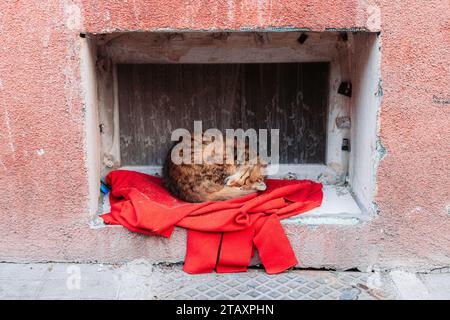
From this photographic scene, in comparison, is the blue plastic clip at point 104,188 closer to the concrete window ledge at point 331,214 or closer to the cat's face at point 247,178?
the concrete window ledge at point 331,214

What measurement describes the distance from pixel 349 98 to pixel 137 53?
Answer: 5.46ft

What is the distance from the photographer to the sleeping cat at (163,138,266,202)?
3457mm

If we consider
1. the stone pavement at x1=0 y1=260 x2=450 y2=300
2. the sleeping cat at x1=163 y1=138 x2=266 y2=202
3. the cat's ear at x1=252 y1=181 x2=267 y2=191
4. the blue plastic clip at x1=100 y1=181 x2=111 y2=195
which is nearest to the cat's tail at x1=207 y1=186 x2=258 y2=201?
the sleeping cat at x1=163 y1=138 x2=266 y2=202

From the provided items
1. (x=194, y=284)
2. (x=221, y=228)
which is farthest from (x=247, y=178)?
(x=194, y=284)

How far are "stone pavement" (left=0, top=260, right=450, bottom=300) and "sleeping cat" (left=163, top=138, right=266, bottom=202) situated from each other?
526mm

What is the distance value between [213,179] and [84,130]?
932 mm

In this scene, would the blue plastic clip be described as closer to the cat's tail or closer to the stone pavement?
→ the stone pavement

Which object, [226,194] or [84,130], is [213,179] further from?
[84,130]

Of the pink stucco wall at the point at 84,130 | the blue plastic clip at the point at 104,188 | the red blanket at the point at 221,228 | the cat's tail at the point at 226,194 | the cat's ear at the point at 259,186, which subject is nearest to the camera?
the pink stucco wall at the point at 84,130

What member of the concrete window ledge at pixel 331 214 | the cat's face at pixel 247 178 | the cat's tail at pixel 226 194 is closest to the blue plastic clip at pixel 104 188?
the concrete window ledge at pixel 331 214

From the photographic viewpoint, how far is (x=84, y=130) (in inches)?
123

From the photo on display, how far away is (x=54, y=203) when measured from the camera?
321 centimetres

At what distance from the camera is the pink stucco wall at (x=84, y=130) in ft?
9.65

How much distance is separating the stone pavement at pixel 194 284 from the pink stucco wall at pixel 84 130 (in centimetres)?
8
